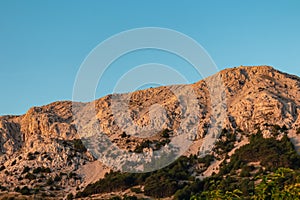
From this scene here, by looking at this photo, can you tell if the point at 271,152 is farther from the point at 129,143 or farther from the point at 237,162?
the point at 129,143

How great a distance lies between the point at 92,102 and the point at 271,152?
8594 centimetres

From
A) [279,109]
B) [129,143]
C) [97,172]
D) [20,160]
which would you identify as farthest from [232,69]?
[20,160]

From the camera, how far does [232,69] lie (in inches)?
6959

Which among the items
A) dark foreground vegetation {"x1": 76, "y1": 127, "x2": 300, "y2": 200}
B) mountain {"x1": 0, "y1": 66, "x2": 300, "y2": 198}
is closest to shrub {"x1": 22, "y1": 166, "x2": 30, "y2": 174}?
mountain {"x1": 0, "y1": 66, "x2": 300, "y2": 198}

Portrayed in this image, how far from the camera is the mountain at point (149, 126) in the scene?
5556 inches

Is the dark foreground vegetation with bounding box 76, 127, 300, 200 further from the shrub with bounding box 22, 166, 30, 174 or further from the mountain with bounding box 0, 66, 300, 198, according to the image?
the shrub with bounding box 22, 166, 30, 174

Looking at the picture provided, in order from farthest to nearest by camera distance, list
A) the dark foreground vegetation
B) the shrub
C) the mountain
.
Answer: the shrub, the mountain, the dark foreground vegetation

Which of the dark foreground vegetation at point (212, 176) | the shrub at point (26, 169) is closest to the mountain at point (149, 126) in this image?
the shrub at point (26, 169)

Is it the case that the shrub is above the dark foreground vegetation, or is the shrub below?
above

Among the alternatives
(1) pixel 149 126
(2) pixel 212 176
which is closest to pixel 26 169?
(1) pixel 149 126

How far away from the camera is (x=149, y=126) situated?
15925 centimetres

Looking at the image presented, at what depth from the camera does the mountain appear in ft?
463

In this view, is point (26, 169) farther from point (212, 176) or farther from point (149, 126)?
point (212, 176)

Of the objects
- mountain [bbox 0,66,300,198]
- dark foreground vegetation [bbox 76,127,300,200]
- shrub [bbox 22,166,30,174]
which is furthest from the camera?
shrub [bbox 22,166,30,174]
